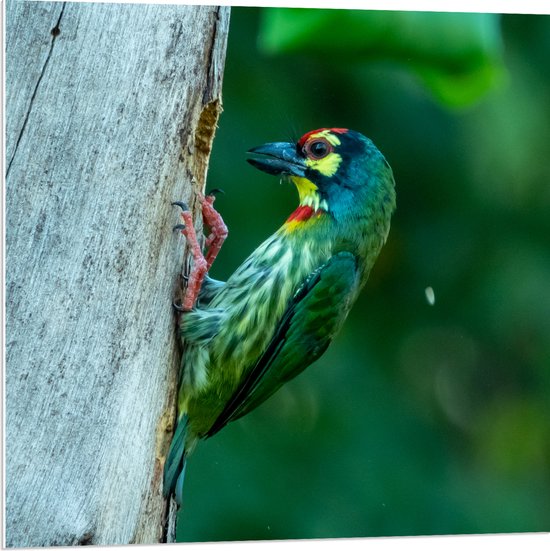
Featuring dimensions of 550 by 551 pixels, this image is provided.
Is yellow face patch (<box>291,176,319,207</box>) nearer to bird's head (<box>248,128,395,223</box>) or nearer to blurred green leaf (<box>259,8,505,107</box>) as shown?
bird's head (<box>248,128,395,223</box>)

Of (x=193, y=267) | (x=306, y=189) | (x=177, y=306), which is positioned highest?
(x=306, y=189)

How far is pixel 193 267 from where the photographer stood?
2.41 metres

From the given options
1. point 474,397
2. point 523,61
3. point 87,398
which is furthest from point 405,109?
point 87,398

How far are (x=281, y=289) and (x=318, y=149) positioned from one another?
1.27 feet

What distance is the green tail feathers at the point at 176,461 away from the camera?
2402mm

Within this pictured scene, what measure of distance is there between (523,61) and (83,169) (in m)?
1.39

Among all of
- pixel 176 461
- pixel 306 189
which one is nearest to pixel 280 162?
pixel 306 189

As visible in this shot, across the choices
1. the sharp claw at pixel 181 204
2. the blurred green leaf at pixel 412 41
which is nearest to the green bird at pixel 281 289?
the sharp claw at pixel 181 204

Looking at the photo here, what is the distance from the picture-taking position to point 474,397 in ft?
9.85

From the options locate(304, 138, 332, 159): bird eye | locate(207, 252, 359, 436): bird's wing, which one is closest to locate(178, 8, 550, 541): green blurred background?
locate(304, 138, 332, 159): bird eye

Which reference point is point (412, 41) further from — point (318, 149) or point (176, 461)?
point (176, 461)

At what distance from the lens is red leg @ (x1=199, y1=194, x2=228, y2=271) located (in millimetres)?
2500

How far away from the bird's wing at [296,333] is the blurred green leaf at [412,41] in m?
0.71

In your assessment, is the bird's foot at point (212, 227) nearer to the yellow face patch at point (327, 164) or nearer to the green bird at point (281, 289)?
the green bird at point (281, 289)
